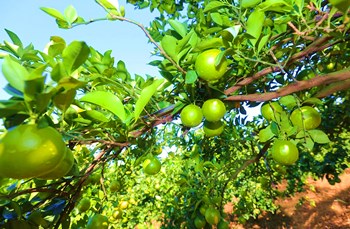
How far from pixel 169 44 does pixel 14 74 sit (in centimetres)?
58

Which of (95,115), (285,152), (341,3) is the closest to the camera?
(341,3)

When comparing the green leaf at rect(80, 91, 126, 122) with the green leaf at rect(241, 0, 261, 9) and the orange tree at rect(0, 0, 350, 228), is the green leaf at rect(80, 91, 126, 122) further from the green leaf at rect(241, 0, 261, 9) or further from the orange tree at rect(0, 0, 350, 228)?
the green leaf at rect(241, 0, 261, 9)

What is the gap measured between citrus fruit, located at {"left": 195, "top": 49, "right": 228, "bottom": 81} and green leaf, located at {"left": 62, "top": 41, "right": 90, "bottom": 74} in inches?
20.3

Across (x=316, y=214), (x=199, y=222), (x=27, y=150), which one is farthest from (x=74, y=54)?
(x=316, y=214)

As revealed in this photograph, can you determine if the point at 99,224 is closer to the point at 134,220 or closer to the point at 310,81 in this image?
the point at 310,81

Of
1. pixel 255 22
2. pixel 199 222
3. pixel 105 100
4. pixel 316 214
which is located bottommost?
pixel 316 214

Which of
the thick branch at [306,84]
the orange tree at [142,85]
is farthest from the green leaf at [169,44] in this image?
the thick branch at [306,84]

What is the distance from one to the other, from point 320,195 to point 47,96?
1095 cm

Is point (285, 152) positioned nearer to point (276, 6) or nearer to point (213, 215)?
point (276, 6)

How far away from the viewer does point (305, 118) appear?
1432mm

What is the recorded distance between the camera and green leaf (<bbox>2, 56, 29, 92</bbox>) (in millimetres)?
639

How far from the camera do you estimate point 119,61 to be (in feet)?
4.38

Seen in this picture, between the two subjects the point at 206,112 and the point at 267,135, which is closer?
the point at 206,112

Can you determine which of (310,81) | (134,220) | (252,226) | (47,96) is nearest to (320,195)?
(252,226)
